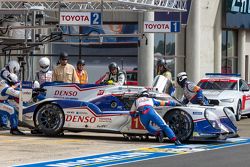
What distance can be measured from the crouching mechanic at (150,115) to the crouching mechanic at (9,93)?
3.06 metres

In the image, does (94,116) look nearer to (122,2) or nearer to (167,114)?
(167,114)

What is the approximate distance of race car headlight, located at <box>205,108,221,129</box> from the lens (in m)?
16.5

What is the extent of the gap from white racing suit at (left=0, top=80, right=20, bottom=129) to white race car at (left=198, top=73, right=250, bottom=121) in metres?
8.11

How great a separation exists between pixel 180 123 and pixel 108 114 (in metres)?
1.65

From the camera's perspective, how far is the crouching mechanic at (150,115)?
16.4 meters

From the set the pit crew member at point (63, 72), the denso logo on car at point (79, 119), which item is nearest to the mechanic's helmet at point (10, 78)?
the pit crew member at point (63, 72)

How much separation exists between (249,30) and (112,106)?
2584 cm

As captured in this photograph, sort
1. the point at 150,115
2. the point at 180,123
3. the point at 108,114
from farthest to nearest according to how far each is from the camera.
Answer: the point at 108,114 < the point at 180,123 < the point at 150,115

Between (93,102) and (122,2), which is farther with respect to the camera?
(122,2)

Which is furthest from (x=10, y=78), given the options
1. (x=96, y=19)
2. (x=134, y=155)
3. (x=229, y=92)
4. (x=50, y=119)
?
(x=229, y=92)

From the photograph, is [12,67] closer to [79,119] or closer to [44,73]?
[44,73]

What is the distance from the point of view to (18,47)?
2103 cm

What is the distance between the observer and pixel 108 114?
56.4 ft

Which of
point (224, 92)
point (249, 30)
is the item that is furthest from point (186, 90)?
point (249, 30)
